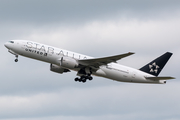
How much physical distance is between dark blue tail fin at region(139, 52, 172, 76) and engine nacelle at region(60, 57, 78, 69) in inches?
532

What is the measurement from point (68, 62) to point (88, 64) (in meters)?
3.77

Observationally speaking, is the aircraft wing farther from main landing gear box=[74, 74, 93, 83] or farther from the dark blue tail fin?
the dark blue tail fin

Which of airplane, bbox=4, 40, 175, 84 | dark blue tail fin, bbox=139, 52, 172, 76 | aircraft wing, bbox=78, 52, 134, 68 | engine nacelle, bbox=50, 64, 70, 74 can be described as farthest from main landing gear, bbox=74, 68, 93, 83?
dark blue tail fin, bbox=139, 52, 172, 76

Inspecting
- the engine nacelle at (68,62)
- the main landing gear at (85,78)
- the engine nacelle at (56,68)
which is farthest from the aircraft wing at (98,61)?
the engine nacelle at (56,68)

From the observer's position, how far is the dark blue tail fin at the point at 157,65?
2653 inches

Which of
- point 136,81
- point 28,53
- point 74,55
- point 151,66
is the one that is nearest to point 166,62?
point 151,66

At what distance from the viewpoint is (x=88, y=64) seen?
203 feet

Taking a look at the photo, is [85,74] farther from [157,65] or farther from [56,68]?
[157,65]

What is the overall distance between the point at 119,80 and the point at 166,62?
33.5 ft

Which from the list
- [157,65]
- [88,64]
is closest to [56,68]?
[88,64]

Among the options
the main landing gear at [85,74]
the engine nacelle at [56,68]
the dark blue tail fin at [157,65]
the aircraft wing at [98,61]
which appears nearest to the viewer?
the aircraft wing at [98,61]

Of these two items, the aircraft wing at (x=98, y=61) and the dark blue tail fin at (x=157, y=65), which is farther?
the dark blue tail fin at (x=157, y=65)

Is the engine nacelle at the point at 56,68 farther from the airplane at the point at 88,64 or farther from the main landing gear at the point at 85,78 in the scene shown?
the main landing gear at the point at 85,78

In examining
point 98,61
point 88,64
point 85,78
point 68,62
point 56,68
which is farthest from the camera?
point 56,68
